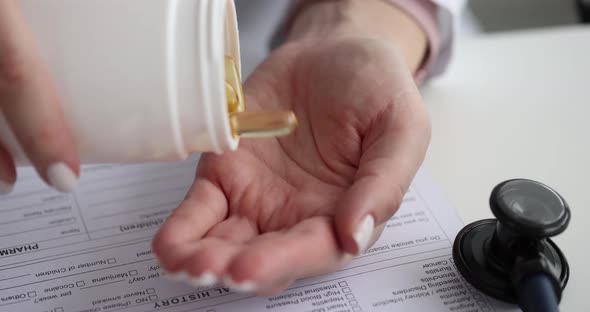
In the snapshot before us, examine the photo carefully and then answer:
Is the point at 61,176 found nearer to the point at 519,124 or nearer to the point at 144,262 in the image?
the point at 144,262

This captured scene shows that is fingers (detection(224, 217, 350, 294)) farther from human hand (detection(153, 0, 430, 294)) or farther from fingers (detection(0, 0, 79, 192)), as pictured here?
fingers (detection(0, 0, 79, 192))

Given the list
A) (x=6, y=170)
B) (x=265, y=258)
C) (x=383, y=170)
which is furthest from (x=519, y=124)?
(x=6, y=170)

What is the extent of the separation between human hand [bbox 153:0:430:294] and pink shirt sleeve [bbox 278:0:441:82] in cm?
14

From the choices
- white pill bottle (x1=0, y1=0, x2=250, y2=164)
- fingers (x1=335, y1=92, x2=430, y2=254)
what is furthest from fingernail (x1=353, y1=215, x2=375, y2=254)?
white pill bottle (x1=0, y1=0, x2=250, y2=164)

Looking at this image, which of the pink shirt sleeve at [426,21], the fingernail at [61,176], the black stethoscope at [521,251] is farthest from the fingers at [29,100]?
the pink shirt sleeve at [426,21]

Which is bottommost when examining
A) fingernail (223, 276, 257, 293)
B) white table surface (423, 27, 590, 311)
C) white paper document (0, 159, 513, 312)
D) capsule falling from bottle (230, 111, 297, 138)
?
white paper document (0, 159, 513, 312)

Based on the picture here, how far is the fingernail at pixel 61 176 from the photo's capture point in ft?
1.27

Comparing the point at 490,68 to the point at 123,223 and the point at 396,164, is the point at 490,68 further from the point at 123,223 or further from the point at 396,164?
the point at 123,223

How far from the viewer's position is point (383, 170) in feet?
1.40

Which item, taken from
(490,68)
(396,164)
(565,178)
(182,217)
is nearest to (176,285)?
(182,217)

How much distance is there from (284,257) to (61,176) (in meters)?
0.15

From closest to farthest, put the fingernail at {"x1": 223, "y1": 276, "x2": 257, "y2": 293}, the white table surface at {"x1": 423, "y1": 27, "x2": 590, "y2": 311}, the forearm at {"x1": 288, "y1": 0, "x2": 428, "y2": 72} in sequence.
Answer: the fingernail at {"x1": 223, "y1": 276, "x2": 257, "y2": 293}
the white table surface at {"x1": 423, "y1": 27, "x2": 590, "y2": 311}
the forearm at {"x1": 288, "y1": 0, "x2": 428, "y2": 72}

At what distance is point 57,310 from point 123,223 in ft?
0.33

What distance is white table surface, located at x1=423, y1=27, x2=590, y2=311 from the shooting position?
53 cm
